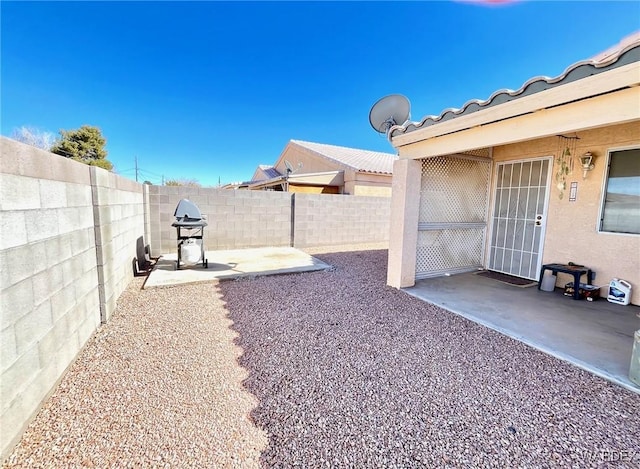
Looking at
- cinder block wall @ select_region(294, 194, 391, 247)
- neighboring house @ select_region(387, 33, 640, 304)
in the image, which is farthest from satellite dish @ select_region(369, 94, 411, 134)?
cinder block wall @ select_region(294, 194, 391, 247)

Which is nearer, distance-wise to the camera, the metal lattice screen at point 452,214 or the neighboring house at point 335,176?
the metal lattice screen at point 452,214

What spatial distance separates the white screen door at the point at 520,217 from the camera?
5.53 m

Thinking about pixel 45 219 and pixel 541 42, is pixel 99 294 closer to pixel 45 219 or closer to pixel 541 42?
pixel 45 219

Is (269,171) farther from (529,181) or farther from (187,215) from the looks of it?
(529,181)

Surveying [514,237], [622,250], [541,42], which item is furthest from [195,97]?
[622,250]

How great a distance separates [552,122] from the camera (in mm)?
3146

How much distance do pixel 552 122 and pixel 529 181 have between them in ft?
10.1

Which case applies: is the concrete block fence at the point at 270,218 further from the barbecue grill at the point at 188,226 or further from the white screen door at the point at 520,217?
the white screen door at the point at 520,217

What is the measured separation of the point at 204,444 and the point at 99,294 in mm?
2728

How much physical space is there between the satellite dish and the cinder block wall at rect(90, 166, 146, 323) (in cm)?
492

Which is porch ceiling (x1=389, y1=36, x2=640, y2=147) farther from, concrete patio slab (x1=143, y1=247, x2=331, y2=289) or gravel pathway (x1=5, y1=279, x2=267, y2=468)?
gravel pathway (x1=5, y1=279, x2=267, y2=468)

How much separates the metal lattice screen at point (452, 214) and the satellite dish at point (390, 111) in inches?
40.5

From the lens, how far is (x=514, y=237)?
5.99m

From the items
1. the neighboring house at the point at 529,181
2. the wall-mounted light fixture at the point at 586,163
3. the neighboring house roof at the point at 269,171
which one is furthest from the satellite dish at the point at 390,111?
the neighboring house roof at the point at 269,171
